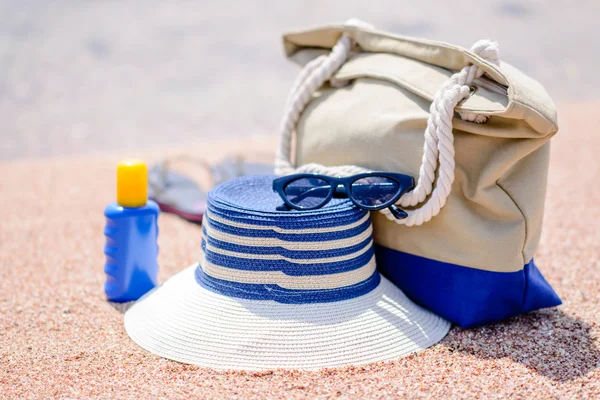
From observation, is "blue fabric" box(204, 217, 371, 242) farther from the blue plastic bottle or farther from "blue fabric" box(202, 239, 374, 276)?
the blue plastic bottle

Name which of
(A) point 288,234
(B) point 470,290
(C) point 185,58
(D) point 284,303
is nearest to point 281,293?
(D) point 284,303

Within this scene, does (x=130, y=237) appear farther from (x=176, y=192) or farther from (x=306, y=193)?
(x=176, y=192)

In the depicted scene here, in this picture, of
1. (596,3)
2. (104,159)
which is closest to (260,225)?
(104,159)

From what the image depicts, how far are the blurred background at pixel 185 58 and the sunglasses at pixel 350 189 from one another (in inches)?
165

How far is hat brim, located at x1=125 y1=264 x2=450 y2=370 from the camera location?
165 centimetres

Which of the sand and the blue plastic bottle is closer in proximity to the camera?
the sand

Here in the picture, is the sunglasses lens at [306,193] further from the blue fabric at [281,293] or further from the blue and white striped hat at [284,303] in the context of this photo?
the blue fabric at [281,293]

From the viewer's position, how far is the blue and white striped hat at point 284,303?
5.46 feet

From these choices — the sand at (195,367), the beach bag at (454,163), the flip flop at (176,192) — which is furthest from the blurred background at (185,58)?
the beach bag at (454,163)

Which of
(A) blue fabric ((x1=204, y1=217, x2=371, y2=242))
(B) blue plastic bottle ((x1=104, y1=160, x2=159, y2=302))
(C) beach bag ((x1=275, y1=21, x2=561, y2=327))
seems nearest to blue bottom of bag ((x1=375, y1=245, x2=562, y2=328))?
(C) beach bag ((x1=275, y1=21, x2=561, y2=327))

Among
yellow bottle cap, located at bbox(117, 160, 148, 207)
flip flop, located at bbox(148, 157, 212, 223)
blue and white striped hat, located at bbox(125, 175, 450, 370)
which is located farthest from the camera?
flip flop, located at bbox(148, 157, 212, 223)

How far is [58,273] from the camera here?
2430mm

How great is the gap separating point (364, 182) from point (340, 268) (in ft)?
0.81

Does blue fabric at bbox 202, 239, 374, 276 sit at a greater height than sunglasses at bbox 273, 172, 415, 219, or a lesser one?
lesser
